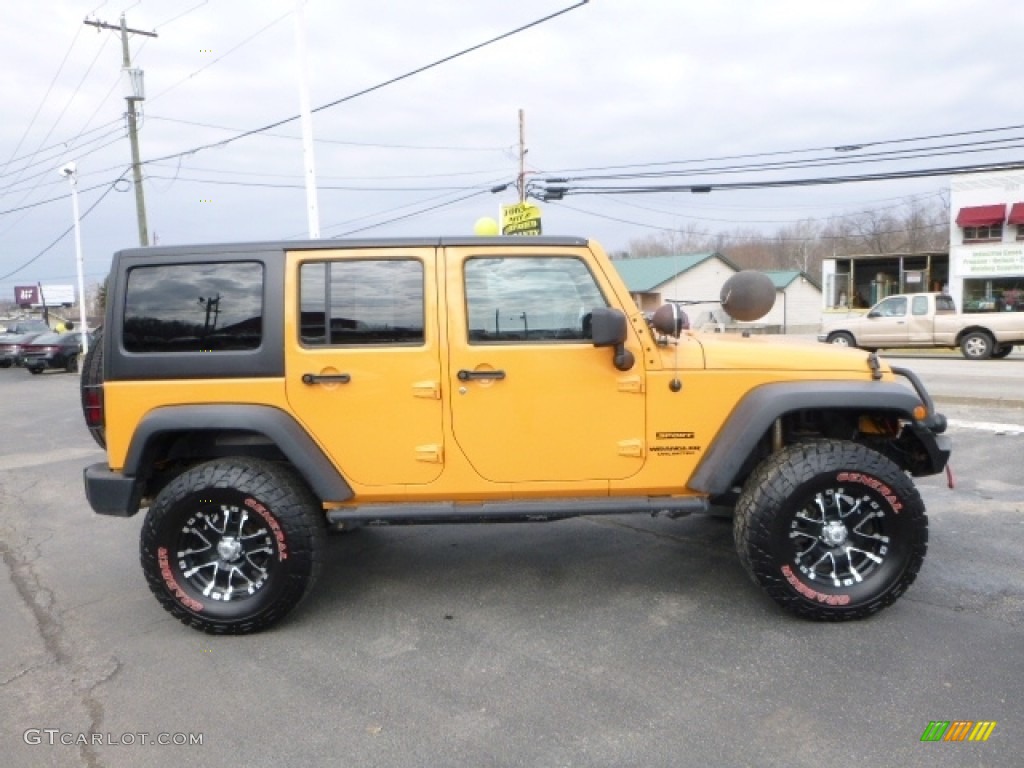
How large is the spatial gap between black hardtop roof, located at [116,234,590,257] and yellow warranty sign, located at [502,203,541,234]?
1582 centimetres

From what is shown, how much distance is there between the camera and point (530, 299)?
3832mm

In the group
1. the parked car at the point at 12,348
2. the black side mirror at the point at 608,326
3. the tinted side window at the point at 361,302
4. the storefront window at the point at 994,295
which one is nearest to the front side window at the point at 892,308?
the storefront window at the point at 994,295

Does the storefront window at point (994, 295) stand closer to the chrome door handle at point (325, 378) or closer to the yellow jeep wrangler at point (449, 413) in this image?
the yellow jeep wrangler at point (449, 413)

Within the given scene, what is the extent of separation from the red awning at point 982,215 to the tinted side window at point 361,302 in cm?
2939

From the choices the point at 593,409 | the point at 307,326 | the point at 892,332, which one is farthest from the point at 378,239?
the point at 892,332

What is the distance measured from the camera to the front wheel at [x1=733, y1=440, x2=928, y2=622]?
12.0 feet

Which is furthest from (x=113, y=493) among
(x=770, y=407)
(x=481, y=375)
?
(x=770, y=407)

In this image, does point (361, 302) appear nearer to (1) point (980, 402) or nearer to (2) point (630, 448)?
(2) point (630, 448)

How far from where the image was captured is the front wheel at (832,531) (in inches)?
144

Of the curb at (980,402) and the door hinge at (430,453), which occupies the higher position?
the door hinge at (430,453)

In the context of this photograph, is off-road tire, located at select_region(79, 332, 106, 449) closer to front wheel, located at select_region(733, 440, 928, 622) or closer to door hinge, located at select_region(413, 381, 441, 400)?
door hinge, located at select_region(413, 381, 441, 400)

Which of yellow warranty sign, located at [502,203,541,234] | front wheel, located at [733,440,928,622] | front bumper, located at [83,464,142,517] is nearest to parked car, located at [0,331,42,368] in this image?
yellow warranty sign, located at [502,203,541,234]

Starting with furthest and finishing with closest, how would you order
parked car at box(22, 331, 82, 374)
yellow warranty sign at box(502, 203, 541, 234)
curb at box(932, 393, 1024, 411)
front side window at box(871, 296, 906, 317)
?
parked car at box(22, 331, 82, 374) → front side window at box(871, 296, 906, 317) → yellow warranty sign at box(502, 203, 541, 234) → curb at box(932, 393, 1024, 411)

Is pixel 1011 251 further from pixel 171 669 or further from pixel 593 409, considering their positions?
pixel 171 669
